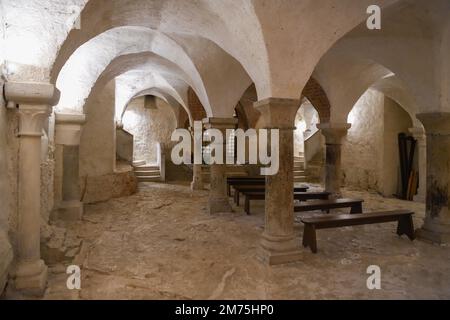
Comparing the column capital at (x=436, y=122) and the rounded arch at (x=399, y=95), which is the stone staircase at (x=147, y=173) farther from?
the column capital at (x=436, y=122)

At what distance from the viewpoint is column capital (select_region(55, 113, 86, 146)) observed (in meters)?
5.30

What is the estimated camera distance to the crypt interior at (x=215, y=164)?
9.46 feet

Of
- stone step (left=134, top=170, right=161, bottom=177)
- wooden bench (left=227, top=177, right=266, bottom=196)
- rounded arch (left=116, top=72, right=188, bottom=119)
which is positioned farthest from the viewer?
stone step (left=134, top=170, right=161, bottom=177)

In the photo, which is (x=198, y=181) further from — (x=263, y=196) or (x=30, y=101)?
(x=30, y=101)

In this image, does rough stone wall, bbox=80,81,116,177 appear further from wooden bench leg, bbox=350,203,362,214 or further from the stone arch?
wooden bench leg, bbox=350,203,362,214

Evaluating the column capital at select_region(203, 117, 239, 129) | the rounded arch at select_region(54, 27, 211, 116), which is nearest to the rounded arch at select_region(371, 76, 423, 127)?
the column capital at select_region(203, 117, 239, 129)

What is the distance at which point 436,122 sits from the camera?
4.46 metres

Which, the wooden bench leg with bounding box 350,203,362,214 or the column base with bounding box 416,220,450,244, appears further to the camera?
the wooden bench leg with bounding box 350,203,362,214

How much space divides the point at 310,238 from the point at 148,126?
13068mm

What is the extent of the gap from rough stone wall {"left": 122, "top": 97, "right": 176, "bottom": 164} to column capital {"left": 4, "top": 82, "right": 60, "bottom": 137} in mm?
12812

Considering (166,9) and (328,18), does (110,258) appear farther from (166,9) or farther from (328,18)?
(328,18)

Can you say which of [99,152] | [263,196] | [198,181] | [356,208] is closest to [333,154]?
[356,208]

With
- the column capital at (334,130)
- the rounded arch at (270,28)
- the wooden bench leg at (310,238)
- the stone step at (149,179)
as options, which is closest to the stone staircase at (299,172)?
the column capital at (334,130)

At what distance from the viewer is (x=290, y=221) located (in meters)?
3.75
